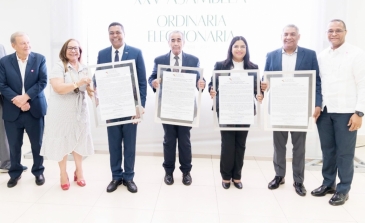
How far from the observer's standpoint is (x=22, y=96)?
2777 mm

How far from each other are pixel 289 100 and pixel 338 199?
3.05 feet

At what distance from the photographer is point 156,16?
3.81m

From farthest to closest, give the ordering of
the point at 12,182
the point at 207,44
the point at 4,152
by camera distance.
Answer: the point at 207,44
the point at 4,152
the point at 12,182

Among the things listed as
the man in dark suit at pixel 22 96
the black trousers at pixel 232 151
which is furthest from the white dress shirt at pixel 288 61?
the man in dark suit at pixel 22 96

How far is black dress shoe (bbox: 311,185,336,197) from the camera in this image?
2.76 m

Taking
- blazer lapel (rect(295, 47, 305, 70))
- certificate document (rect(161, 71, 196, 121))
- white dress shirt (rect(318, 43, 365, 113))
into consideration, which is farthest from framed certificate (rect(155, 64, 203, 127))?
white dress shirt (rect(318, 43, 365, 113))

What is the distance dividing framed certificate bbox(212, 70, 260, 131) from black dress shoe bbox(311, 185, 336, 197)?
0.79m

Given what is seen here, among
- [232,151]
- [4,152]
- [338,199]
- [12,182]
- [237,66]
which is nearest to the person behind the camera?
[338,199]

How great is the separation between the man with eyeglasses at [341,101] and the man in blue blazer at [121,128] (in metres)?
1.56

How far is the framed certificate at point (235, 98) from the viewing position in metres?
2.63

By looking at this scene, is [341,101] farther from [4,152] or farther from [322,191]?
[4,152]

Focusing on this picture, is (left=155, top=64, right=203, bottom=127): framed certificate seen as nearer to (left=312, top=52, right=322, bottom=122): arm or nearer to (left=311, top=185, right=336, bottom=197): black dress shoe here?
(left=312, top=52, right=322, bottom=122): arm

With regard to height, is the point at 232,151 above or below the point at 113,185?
above

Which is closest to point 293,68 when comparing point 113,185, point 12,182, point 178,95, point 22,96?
point 178,95
